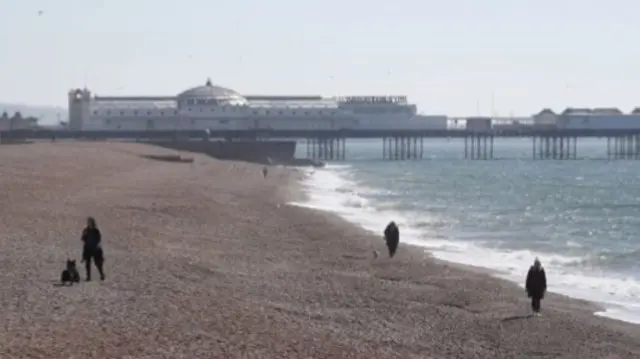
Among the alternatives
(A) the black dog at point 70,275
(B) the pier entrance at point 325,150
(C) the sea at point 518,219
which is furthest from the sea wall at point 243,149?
(A) the black dog at point 70,275

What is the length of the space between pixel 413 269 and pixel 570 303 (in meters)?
4.17

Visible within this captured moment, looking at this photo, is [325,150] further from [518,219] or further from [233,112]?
[518,219]

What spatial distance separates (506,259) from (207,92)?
112 metres

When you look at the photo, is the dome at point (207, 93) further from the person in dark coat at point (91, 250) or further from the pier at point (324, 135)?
the person in dark coat at point (91, 250)

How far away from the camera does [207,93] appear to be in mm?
137750

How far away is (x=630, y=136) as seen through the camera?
398ft

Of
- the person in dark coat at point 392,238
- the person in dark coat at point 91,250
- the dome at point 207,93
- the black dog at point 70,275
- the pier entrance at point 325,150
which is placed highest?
the dome at point 207,93

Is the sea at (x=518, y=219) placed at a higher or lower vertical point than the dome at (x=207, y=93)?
lower

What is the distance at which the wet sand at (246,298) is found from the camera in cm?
1293

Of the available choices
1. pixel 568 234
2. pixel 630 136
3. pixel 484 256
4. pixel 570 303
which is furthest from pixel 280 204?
pixel 630 136

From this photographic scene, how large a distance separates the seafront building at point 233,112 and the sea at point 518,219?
51.0 m

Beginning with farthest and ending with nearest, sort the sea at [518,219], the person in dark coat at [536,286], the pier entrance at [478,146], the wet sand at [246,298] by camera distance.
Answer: the pier entrance at [478,146], the sea at [518,219], the person in dark coat at [536,286], the wet sand at [246,298]

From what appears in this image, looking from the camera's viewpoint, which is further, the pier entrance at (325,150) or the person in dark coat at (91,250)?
the pier entrance at (325,150)

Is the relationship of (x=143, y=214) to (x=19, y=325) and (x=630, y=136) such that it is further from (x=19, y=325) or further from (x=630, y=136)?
(x=630, y=136)
